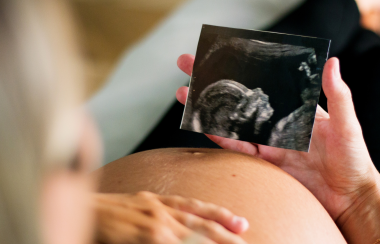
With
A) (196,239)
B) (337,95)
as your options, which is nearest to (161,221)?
(196,239)

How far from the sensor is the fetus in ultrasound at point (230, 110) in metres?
0.71

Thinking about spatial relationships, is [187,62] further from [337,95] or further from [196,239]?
[196,239]

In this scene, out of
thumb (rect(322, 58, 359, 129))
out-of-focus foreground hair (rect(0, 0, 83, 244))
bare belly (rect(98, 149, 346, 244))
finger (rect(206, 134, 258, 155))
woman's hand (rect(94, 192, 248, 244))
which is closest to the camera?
out-of-focus foreground hair (rect(0, 0, 83, 244))

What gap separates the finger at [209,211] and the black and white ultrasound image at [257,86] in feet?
0.88

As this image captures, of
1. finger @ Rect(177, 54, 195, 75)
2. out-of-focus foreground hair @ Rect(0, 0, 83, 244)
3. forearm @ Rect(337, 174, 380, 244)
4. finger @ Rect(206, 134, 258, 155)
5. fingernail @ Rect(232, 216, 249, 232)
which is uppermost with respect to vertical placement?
finger @ Rect(177, 54, 195, 75)

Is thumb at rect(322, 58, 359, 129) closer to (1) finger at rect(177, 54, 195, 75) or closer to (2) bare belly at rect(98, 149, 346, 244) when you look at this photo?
(2) bare belly at rect(98, 149, 346, 244)

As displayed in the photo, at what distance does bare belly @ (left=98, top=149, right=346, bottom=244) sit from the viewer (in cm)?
53

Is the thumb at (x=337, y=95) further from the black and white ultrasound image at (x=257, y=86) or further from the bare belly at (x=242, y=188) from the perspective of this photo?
the bare belly at (x=242, y=188)

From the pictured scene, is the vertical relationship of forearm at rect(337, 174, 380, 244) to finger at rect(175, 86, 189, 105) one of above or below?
below

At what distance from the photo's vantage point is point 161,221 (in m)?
0.45

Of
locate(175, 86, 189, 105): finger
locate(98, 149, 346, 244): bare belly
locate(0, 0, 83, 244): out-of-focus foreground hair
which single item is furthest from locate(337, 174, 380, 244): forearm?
locate(0, 0, 83, 244): out-of-focus foreground hair

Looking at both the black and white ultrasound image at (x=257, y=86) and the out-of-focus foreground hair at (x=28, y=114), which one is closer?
the out-of-focus foreground hair at (x=28, y=114)

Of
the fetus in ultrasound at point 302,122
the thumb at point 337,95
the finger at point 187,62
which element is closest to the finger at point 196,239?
the fetus in ultrasound at point 302,122

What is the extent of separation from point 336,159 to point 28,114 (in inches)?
28.1
